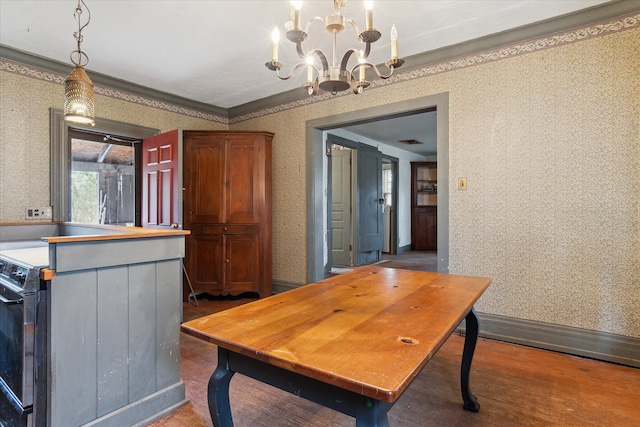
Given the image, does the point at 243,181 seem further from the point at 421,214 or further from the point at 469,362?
the point at 421,214

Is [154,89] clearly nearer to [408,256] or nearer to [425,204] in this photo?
[408,256]

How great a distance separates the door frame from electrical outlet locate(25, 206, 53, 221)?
2656 mm

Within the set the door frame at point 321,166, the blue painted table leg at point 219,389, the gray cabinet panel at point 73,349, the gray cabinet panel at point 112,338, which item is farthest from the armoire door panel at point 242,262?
the blue painted table leg at point 219,389

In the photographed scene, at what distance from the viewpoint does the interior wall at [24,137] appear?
3.03 metres

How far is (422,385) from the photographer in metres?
2.09

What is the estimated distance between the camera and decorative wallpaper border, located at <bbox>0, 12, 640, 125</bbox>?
2.44 m

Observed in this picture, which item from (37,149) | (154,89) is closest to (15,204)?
(37,149)

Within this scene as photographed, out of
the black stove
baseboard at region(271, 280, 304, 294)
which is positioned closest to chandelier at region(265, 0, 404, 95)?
the black stove

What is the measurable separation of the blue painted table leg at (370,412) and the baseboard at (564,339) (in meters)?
2.47

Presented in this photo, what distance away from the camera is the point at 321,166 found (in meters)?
4.18

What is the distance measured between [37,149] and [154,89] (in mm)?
1432

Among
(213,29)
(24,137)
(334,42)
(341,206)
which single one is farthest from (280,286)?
(334,42)

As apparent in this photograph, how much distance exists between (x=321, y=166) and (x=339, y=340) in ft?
11.0

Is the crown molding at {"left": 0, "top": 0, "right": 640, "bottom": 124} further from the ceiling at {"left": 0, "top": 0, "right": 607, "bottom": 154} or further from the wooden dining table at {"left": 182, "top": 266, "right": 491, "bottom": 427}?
the wooden dining table at {"left": 182, "top": 266, "right": 491, "bottom": 427}
